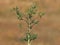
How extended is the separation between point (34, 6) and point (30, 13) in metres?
0.73

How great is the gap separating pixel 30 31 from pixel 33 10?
1.75 meters

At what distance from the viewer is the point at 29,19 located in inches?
1658

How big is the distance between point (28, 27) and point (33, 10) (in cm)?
149

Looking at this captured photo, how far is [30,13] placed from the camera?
139ft

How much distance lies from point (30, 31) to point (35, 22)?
Result: 0.98 m

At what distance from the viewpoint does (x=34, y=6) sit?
42656mm

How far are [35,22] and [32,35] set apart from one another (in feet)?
3.47

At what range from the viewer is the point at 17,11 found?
140 ft

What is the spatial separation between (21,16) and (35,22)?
3.93 ft

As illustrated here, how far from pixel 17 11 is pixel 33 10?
1.27 metres

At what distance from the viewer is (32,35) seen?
140 ft

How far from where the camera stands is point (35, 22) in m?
42.6

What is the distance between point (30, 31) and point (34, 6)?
2089 millimetres

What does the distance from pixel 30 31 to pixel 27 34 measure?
0.50 metres
